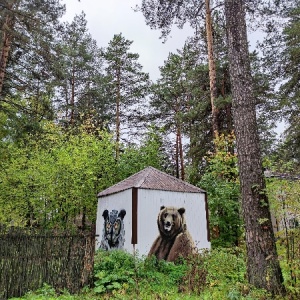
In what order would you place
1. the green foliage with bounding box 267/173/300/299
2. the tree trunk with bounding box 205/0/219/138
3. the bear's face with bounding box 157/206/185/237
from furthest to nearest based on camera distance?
the tree trunk with bounding box 205/0/219/138
the bear's face with bounding box 157/206/185/237
the green foliage with bounding box 267/173/300/299

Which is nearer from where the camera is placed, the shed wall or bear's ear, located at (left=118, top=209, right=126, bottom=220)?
the shed wall

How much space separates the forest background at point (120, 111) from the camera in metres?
10.4

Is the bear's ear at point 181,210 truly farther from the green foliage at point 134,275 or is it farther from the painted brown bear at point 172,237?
the green foliage at point 134,275

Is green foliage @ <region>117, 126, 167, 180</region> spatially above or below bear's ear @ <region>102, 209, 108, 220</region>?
above

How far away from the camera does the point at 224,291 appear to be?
14.3ft

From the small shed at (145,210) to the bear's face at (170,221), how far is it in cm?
13

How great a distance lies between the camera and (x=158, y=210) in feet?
30.0

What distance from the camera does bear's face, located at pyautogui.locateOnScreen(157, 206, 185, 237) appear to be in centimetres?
912

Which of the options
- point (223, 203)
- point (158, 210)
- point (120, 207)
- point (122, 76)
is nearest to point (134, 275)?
point (158, 210)

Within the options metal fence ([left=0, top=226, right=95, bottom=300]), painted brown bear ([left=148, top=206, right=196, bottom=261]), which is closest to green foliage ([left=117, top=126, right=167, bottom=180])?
painted brown bear ([left=148, top=206, right=196, bottom=261])

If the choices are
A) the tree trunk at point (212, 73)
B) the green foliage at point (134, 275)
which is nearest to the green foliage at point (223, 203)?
the tree trunk at point (212, 73)

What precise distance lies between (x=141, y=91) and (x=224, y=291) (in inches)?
681

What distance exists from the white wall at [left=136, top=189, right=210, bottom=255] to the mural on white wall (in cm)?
75

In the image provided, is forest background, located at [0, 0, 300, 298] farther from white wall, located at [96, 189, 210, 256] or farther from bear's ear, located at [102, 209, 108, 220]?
bear's ear, located at [102, 209, 108, 220]
